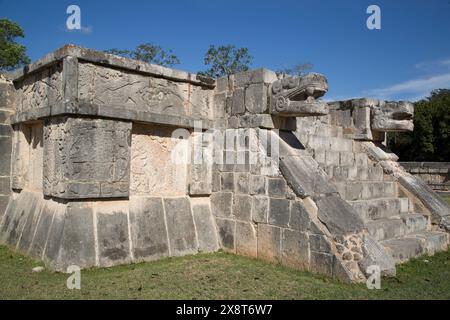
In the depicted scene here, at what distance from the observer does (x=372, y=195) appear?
21.4 feet

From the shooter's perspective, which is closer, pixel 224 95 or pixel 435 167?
pixel 224 95

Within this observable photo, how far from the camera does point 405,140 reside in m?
30.4

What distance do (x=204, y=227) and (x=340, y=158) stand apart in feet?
8.28

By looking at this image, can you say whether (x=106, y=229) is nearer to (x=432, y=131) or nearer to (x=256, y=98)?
(x=256, y=98)

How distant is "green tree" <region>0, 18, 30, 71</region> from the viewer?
22.0 metres

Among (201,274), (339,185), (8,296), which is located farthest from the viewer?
(339,185)

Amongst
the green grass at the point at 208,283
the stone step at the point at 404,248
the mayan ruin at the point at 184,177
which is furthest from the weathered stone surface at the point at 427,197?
the green grass at the point at 208,283

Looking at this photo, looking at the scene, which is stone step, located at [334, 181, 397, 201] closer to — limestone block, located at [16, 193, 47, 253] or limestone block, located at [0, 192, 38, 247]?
limestone block, located at [16, 193, 47, 253]

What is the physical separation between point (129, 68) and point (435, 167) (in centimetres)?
1547

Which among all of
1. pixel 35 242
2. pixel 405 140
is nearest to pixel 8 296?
pixel 35 242

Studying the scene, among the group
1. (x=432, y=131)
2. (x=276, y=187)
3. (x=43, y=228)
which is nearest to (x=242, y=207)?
(x=276, y=187)
